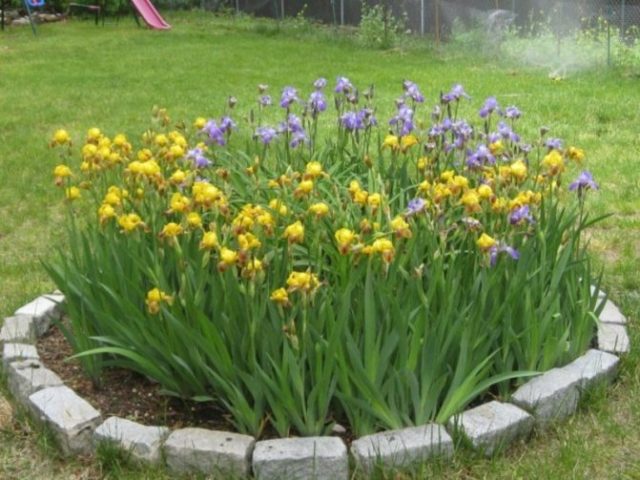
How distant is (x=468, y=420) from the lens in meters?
3.15

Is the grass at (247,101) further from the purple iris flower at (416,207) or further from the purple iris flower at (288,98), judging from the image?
the purple iris flower at (288,98)

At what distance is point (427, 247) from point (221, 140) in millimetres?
990

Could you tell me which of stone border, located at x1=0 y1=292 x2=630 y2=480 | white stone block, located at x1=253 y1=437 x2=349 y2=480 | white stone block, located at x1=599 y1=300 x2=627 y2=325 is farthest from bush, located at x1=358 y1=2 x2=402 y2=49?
white stone block, located at x1=253 y1=437 x2=349 y2=480

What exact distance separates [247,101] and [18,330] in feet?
20.8

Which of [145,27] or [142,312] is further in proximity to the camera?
[145,27]

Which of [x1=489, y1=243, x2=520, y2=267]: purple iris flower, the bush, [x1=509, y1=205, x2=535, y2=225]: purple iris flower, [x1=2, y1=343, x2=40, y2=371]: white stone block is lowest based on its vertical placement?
[x1=2, y1=343, x2=40, y2=371]: white stone block

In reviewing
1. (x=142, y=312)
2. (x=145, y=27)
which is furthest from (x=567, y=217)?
(x=145, y=27)

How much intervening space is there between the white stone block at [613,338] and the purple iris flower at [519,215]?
1.97 ft

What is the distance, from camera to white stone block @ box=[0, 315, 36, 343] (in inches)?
152

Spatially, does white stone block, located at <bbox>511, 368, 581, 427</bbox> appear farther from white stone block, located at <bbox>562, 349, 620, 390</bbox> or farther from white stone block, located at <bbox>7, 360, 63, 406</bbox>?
white stone block, located at <bbox>7, 360, 63, 406</bbox>

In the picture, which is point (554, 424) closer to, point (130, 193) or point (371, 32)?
point (130, 193)

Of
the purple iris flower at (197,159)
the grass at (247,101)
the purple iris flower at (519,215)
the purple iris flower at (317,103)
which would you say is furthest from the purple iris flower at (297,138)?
the grass at (247,101)

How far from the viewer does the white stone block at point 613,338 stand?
3.69 metres

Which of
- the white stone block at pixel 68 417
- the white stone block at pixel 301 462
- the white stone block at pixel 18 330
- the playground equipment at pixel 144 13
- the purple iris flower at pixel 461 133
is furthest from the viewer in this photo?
the playground equipment at pixel 144 13
